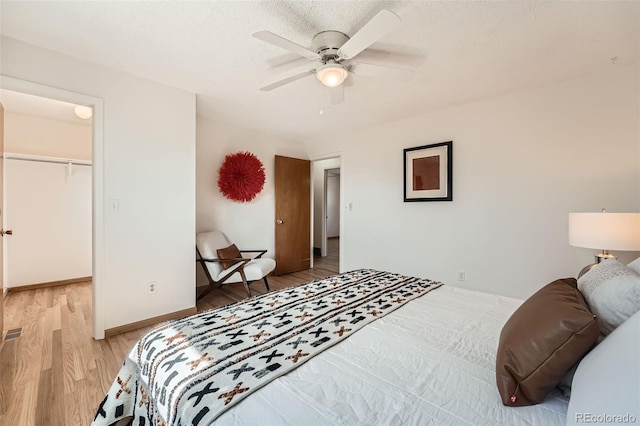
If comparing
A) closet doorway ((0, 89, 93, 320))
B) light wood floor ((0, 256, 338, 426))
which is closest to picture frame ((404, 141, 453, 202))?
light wood floor ((0, 256, 338, 426))

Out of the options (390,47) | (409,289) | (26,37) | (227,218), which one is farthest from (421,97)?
(26,37)

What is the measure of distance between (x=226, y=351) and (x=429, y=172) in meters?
3.09

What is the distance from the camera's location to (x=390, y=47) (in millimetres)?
2014

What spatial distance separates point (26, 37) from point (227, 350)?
8.56 feet

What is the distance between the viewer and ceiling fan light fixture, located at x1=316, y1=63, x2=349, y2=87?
1.92 m

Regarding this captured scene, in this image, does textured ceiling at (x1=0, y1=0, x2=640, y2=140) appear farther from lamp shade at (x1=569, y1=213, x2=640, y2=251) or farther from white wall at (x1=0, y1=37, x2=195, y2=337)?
lamp shade at (x1=569, y1=213, x2=640, y2=251)

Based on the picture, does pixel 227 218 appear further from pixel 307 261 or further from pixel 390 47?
pixel 390 47

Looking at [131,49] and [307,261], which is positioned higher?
[131,49]

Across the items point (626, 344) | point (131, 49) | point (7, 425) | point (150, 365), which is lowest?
point (7, 425)

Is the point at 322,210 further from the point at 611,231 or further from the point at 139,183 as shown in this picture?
the point at 611,231

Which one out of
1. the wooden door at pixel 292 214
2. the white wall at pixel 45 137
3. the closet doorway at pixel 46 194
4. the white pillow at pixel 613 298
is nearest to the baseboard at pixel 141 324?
the wooden door at pixel 292 214

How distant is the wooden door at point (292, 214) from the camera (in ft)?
14.6

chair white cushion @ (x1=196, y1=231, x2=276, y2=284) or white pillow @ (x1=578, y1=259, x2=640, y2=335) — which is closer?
white pillow @ (x1=578, y1=259, x2=640, y2=335)

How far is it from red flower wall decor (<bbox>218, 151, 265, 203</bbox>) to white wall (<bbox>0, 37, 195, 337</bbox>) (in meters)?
0.94
